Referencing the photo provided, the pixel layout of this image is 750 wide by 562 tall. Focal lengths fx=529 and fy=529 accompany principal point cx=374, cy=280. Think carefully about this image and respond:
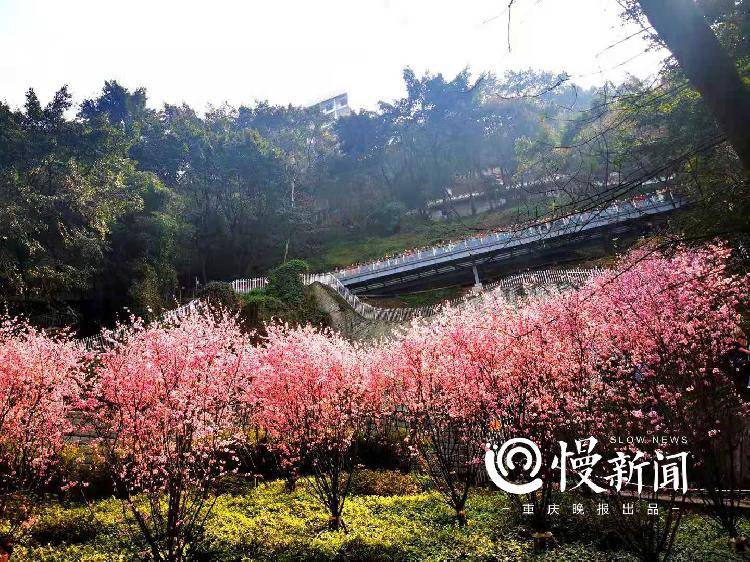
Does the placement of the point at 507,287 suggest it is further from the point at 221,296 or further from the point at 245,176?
the point at 245,176

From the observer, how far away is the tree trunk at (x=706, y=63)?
9.35ft

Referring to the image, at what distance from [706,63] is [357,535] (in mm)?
8081

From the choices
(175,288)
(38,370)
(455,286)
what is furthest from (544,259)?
(38,370)

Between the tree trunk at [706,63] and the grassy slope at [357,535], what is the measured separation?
6707 mm

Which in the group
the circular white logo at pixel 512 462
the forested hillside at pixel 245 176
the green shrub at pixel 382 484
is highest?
the forested hillside at pixel 245 176

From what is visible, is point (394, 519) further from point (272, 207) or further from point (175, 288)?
point (272, 207)

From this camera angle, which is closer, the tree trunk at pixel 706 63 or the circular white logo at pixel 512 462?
the tree trunk at pixel 706 63

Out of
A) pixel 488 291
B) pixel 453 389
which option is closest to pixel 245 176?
pixel 488 291

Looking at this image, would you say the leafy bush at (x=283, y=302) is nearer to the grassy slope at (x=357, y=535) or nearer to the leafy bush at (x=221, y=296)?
the leafy bush at (x=221, y=296)

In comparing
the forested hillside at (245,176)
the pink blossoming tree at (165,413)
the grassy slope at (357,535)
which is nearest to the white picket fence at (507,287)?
the forested hillside at (245,176)

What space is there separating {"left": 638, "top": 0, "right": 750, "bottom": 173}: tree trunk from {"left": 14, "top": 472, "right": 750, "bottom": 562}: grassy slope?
671 centimetres

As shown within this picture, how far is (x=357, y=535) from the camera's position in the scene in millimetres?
8602

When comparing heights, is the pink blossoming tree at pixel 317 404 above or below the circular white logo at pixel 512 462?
above

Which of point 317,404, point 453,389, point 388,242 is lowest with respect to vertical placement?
point 453,389
